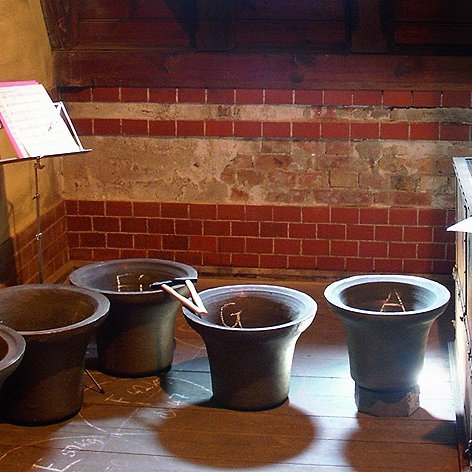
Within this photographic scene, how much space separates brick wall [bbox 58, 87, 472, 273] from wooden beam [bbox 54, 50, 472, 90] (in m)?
0.06

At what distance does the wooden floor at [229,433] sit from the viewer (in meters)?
3.45

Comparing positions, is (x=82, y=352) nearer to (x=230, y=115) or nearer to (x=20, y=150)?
(x=20, y=150)

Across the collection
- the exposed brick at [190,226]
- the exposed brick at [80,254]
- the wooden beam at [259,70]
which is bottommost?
the exposed brick at [80,254]

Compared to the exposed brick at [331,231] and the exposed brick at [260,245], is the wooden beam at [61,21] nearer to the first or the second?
the exposed brick at [260,245]

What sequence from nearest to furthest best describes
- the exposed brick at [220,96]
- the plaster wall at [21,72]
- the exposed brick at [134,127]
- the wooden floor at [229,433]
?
the wooden floor at [229,433]
the plaster wall at [21,72]
the exposed brick at [220,96]
the exposed brick at [134,127]

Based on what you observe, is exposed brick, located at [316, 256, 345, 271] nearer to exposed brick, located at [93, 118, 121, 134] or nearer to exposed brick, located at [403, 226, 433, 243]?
exposed brick, located at [403, 226, 433, 243]

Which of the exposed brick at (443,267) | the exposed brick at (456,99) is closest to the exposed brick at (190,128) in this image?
the exposed brick at (456,99)

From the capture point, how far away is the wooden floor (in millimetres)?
3453

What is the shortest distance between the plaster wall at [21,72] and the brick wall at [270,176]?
0.30 meters

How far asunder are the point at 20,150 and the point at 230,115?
1.73 metres

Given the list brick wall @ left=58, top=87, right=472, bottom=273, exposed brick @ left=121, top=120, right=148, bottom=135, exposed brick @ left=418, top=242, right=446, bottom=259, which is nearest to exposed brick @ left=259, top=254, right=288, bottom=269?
brick wall @ left=58, top=87, right=472, bottom=273

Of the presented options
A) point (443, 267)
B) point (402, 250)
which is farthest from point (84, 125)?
point (443, 267)

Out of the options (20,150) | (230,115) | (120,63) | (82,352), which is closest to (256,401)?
(82,352)

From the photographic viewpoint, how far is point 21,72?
4918mm
